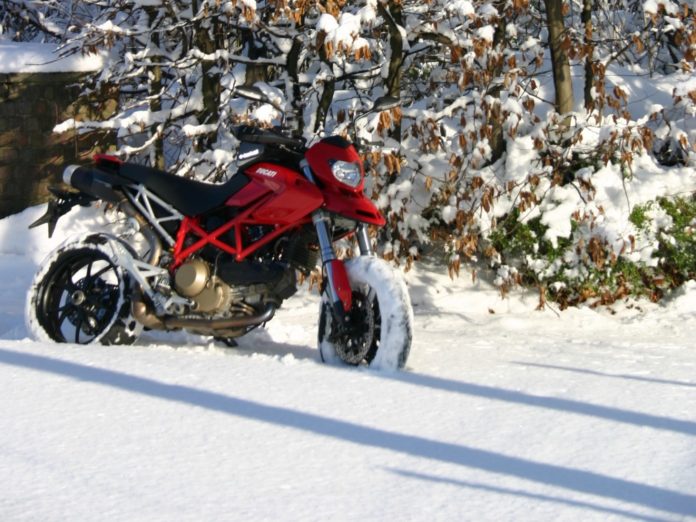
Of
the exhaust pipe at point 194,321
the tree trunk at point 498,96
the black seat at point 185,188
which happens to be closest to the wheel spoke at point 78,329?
the exhaust pipe at point 194,321

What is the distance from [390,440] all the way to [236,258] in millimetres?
1896

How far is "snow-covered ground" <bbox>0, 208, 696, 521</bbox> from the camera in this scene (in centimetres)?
355

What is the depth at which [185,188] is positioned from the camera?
6090mm

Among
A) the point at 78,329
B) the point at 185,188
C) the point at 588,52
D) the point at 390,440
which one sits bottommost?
the point at 390,440

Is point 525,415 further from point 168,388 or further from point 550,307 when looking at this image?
point 550,307

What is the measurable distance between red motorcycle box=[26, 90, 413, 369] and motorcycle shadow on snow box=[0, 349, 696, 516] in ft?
2.60

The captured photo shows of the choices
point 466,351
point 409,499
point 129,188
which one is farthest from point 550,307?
point 409,499

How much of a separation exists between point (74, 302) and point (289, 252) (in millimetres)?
1216

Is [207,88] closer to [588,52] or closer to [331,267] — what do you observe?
[588,52]

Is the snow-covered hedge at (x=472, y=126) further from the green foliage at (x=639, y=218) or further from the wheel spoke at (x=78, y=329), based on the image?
the wheel spoke at (x=78, y=329)

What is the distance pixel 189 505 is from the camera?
3.51 m

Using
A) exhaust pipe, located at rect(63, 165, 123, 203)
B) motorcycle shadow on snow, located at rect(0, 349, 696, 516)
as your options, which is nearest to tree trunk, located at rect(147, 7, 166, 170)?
exhaust pipe, located at rect(63, 165, 123, 203)

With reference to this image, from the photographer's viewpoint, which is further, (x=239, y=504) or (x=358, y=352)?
(x=358, y=352)

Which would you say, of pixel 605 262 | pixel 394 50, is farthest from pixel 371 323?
pixel 394 50
